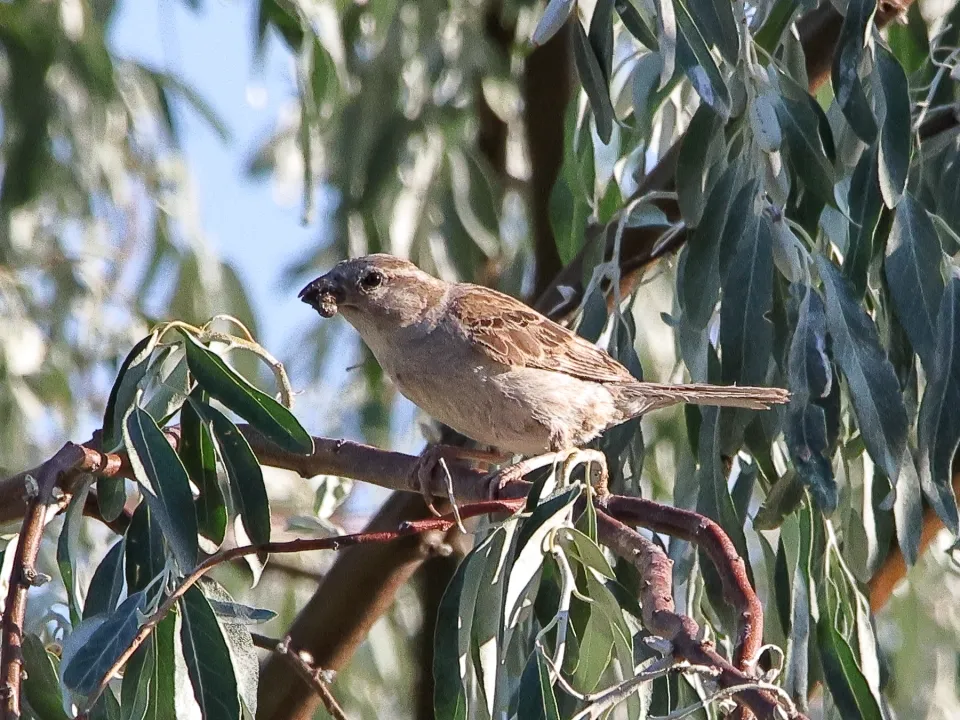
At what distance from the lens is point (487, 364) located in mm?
3543

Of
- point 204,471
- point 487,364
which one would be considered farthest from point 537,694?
point 487,364

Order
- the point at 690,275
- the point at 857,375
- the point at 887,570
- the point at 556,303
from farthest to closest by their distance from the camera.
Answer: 1. the point at 556,303
2. the point at 887,570
3. the point at 690,275
4. the point at 857,375

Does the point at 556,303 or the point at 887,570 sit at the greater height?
the point at 556,303

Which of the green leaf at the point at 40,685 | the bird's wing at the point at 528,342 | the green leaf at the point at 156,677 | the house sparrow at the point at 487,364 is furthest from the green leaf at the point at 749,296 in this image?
the green leaf at the point at 40,685

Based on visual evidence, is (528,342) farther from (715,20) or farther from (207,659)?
(207,659)

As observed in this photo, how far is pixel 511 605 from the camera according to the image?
6.77 ft

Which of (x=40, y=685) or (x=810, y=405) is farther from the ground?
(x=810, y=405)

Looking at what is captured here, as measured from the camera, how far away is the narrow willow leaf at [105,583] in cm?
238

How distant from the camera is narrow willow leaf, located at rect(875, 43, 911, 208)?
250 centimetres

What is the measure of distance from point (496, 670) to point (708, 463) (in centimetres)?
80

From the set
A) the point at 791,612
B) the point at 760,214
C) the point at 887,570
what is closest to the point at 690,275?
the point at 760,214

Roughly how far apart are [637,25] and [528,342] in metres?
1.16

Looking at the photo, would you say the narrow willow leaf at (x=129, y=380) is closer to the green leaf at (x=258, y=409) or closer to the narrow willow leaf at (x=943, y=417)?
the green leaf at (x=258, y=409)

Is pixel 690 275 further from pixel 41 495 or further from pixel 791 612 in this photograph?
pixel 41 495
